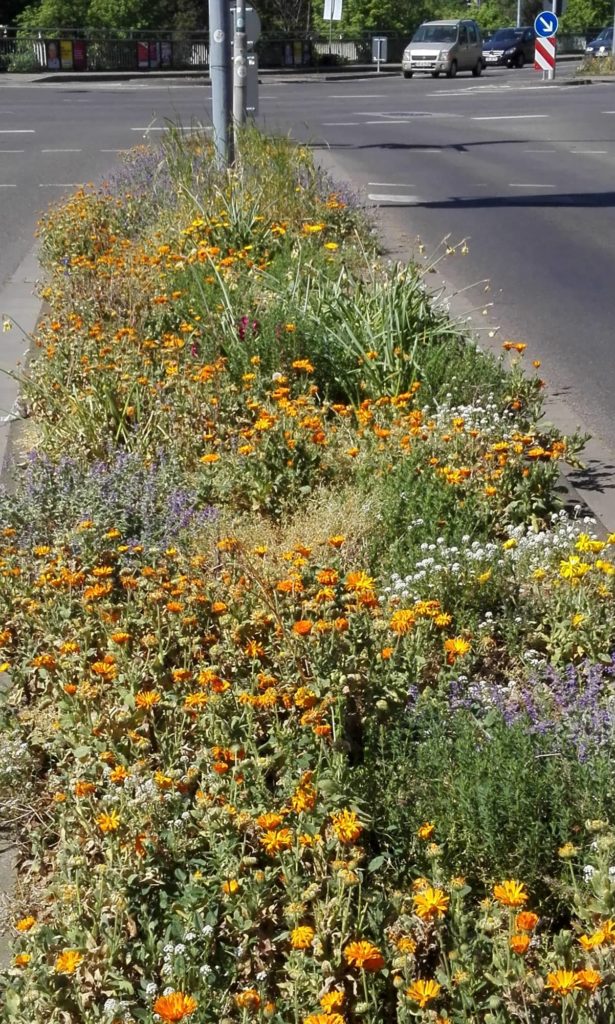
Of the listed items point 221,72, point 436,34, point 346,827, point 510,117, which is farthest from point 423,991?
point 436,34

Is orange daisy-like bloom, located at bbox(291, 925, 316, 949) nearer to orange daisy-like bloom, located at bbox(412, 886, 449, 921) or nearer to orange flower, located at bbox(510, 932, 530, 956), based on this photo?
orange daisy-like bloom, located at bbox(412, 886, 449, 921)

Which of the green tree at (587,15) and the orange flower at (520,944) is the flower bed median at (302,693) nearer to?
the orange flower at (520,944)

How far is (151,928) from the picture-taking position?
264 cm

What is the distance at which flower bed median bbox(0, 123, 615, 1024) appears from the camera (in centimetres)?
256

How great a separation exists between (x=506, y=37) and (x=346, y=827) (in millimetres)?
59383

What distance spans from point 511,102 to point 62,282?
27.4 meters

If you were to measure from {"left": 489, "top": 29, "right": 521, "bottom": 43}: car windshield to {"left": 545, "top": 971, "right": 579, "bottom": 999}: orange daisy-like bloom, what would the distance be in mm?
59237

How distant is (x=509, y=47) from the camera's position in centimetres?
5681

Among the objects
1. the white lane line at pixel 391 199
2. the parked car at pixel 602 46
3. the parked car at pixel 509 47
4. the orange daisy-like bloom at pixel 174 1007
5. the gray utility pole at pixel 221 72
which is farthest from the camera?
the parked car at pixel 509 47

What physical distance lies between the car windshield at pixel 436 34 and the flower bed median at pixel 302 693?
42.9 metres

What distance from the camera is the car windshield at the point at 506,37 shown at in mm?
57031

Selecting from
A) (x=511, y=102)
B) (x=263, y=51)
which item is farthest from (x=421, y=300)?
(x=263, y=51)

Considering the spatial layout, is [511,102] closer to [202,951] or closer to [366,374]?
[366,374]

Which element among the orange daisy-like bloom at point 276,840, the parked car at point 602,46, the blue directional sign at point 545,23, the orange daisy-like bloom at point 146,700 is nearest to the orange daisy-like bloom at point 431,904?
the orange daisy-like bloom at point 276,840
